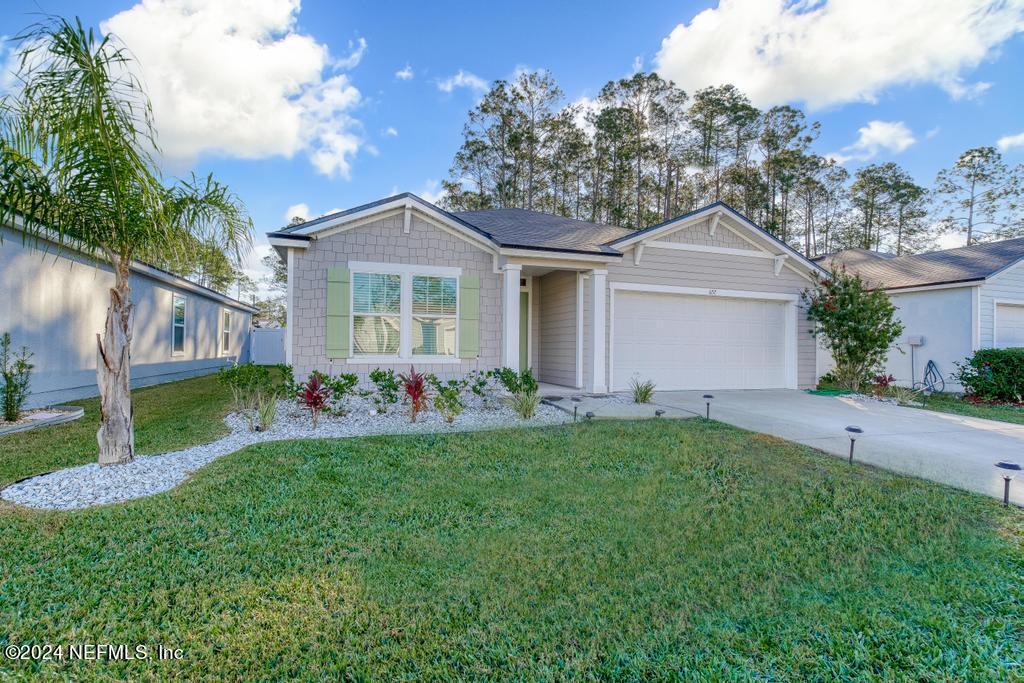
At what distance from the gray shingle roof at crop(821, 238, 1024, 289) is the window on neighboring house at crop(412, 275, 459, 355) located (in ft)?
32.4

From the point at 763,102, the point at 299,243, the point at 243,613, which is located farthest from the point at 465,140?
the point at 243,613

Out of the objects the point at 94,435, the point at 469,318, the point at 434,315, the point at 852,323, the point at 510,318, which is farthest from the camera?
the point at 852,323

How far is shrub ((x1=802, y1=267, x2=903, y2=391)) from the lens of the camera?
1045 cm

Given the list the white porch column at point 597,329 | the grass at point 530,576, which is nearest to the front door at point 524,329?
the white porch column at point 597,329

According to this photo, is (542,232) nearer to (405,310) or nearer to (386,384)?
(405,310)

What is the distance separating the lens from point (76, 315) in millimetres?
9531

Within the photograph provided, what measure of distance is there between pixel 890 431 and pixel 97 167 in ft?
32.7

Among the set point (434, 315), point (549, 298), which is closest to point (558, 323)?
point (549, 298)

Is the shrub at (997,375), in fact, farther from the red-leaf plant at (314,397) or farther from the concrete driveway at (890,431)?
the red-leaf plant at (314,397)

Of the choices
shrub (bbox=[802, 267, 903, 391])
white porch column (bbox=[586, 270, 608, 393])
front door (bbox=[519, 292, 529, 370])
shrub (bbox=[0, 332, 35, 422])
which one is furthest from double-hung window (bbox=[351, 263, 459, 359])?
shrub (bbox=[802, 267, 903, 391])

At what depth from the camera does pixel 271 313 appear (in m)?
44.6

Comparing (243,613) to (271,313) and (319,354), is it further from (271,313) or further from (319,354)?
(271,313)

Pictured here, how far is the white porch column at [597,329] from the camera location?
991 cm

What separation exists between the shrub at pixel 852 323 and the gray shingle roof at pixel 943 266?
1.51m
